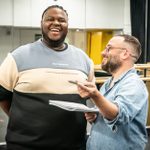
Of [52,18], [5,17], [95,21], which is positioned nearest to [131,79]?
[52,18]

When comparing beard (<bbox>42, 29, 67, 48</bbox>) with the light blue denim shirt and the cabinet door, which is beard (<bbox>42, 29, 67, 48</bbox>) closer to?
the light blue denim shirt

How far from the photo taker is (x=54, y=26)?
6.05ft

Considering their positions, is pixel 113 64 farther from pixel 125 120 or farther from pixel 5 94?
pixel 5 94

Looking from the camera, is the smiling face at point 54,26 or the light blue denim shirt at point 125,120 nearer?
the light blue denim shirt at point 125,120

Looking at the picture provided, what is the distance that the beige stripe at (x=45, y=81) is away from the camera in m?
1.78

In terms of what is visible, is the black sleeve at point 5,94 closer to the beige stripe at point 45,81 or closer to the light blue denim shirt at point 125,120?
the beige stripe at point 45,81

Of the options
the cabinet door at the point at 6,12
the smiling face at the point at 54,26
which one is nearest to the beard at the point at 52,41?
the smiling face at the point at 54,26

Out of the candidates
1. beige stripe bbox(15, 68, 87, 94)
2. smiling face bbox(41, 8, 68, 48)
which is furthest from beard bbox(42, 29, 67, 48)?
beige stripe bbox(15, 68, 87, 94)

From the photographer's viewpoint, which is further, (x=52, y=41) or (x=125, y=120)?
(x=52, y=41)

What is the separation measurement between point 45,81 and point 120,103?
0.51 metres

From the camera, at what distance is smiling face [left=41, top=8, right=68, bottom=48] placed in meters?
1.85

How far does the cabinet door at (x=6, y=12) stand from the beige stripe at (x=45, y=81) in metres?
3.44

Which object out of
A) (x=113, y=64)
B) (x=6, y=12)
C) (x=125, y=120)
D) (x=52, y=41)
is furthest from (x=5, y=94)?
(x=6, y=12)

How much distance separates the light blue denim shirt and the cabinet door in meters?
3.66
